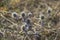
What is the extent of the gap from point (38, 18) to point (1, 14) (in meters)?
0.63

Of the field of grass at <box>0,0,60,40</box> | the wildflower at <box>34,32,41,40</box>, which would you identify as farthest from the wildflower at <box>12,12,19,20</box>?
the wildflower at <box>34,32,41,40</box>

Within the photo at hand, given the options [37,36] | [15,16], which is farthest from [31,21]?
[37,36]

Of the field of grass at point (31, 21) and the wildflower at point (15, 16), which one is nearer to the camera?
the field of grass at point (31, 21)

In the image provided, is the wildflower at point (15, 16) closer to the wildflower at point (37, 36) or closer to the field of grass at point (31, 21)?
the field of grass at point (31, 21)

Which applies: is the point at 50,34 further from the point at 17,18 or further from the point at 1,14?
the point at 1,14

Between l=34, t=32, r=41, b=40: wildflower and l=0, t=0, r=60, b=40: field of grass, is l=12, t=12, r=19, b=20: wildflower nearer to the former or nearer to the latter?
l=0, t=0, r=60, b=40: field of grass

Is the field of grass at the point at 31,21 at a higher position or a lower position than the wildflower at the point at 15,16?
lower

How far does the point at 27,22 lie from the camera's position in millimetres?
3541

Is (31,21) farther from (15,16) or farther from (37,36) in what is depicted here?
(37,36)

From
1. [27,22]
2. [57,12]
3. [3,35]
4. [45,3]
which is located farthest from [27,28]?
[45,3]

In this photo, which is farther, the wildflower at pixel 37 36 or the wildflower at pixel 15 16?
the wildflower at pixel 15 16

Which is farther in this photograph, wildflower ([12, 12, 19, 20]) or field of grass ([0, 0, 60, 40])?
wildflower ([12, 12, 19, 20])

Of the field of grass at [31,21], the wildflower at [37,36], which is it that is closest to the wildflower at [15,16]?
the field of grass at [31,21]

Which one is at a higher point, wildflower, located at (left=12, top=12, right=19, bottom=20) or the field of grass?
wildflower, located at (left=12, top=12, right=19, bottom=20)
